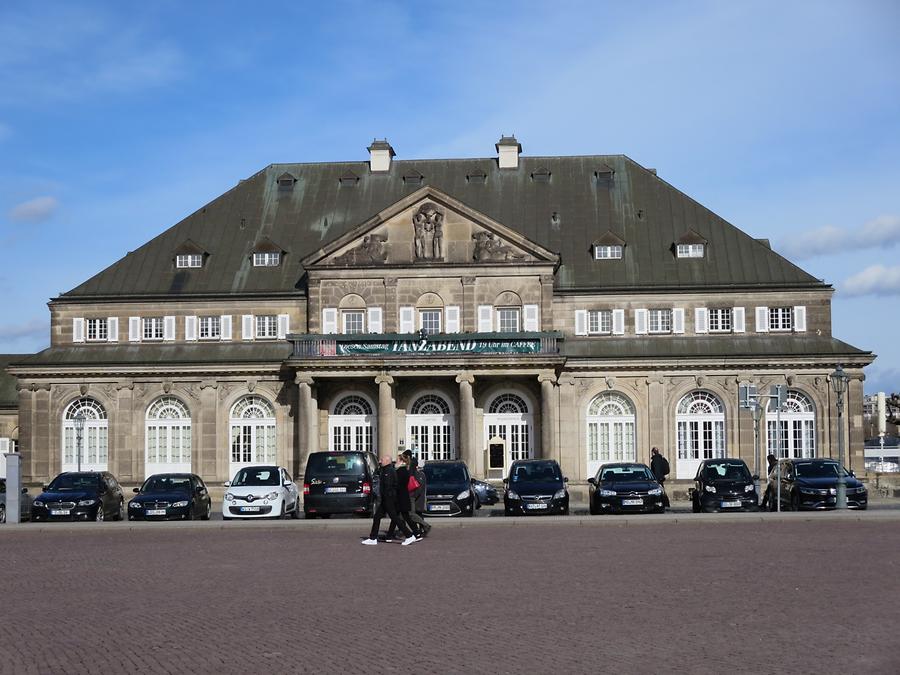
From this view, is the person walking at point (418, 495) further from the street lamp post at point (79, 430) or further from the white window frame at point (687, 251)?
the white window frame at point (687, 251)

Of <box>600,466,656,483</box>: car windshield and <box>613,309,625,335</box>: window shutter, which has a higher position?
<box>613,309,625,335</box>: window shutter

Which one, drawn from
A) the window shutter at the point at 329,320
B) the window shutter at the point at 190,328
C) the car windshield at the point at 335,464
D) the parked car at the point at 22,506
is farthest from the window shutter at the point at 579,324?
the parked car at the point at 22,506

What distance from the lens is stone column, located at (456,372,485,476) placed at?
59812mm

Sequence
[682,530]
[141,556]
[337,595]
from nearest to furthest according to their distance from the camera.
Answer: [337,595] < [141,556] < [682,530]

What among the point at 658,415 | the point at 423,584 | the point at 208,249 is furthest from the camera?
the point at 208,249

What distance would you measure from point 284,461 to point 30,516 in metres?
21.1

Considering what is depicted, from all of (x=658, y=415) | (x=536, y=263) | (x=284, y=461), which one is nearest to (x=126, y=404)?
(x=284, y=461)

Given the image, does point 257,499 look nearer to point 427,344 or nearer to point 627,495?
point 627,495

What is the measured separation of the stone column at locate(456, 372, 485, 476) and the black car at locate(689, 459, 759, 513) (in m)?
19.2

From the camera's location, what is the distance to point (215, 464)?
2490 inches

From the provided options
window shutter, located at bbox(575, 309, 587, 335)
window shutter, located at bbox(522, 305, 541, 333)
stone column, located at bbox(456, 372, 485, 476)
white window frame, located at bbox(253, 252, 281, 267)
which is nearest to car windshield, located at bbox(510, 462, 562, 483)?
stone column, located at bbox(456, 372, 485, 476)

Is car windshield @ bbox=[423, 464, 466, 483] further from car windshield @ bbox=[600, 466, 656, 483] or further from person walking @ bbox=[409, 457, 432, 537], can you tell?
person walking @ bbox=[409, 457, 432, 537]

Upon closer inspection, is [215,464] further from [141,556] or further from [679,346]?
[141,556]

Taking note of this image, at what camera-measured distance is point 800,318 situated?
63875 millimetres
